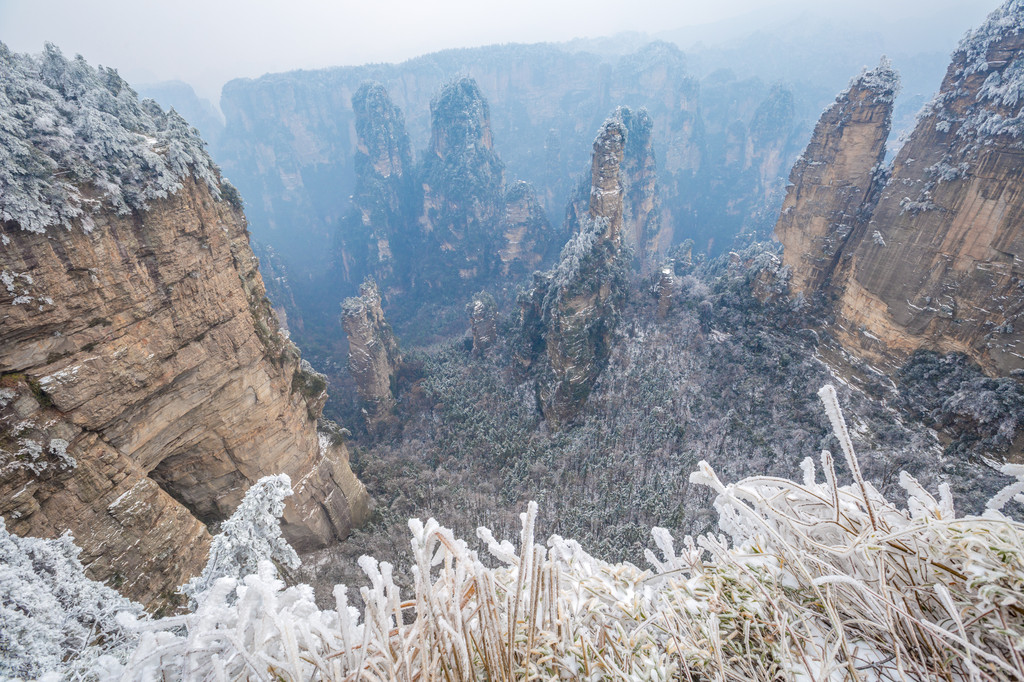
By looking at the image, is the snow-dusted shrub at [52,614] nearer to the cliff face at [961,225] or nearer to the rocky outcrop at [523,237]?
the cliff face at [961,225]

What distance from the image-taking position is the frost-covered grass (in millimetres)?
1006

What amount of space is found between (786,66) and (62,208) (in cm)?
13199

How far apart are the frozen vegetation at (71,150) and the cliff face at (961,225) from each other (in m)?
17.3

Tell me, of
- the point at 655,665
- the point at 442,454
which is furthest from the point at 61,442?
the point at 442,454

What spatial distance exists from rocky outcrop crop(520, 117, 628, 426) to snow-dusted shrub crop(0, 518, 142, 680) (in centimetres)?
1619

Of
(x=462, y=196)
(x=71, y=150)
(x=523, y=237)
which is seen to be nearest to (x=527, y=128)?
(x=462, y=196)

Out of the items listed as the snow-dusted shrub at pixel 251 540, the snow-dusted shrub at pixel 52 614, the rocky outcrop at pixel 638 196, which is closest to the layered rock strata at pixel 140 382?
the snow-dusted shrub at pixel 52 614

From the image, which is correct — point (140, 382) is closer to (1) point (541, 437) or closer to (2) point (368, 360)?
(1) point (541, 437)

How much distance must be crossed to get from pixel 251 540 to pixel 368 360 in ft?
59.0

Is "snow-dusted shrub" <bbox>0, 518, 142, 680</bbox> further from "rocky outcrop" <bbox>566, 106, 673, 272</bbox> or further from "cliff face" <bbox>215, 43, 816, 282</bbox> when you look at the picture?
"cliff face" <bbox>215, 43, 816, 282</bbox>

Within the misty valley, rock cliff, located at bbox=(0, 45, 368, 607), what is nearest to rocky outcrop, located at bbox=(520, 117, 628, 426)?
the misty valley

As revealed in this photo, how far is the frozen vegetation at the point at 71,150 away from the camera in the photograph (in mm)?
4711

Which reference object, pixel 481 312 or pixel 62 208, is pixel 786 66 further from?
pixel 62 208

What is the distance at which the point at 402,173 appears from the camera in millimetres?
59281
